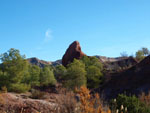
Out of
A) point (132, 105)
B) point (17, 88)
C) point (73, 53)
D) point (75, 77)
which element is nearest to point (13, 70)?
point (17, 88)

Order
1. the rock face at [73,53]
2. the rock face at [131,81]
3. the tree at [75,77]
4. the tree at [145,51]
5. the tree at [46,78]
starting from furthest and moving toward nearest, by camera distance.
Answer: the rock face at [73,53] → the tree at [145,51] → the tree at [46,78] → the tree at [75,77] → the rock face at [131,81]

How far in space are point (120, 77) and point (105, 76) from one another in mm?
6574

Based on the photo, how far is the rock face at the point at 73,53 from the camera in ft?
200

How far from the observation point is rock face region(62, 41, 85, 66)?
60.9 m

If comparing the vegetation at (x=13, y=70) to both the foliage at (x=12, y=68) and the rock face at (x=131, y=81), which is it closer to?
the foliage at (x=12, y=68)

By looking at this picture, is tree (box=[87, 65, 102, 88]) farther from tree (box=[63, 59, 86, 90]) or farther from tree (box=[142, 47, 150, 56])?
tree (box=[142, 47, 150, 56])

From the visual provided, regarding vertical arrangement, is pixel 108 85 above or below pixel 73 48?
below

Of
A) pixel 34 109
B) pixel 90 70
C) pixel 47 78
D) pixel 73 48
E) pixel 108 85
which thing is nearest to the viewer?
pixel 34 109

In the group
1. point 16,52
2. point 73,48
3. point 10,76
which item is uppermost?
point 73,48

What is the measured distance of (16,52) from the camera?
87.0 ft

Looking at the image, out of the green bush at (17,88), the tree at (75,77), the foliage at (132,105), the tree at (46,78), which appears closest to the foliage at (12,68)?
the green bush at (17,88)

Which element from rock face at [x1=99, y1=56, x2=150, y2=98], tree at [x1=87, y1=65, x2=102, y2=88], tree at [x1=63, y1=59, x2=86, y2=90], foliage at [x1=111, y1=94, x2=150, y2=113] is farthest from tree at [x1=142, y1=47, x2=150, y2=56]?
foliage at [x1=111, y1=94, x2=150, y2=113]

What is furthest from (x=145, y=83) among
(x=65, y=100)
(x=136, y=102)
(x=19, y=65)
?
(x=65, y=100)

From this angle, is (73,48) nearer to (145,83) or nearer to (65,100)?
(145,83)
